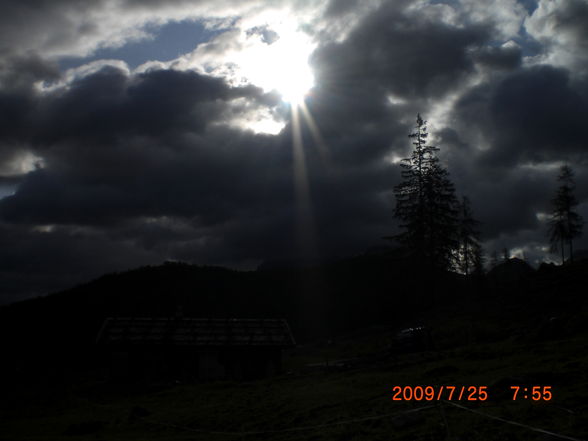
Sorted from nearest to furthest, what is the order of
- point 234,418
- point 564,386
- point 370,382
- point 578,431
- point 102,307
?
point 578,431 < point 564,386 < point 234,418 < point 370,382 < point 102,307

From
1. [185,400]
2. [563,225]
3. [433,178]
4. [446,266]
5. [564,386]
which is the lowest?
[185,400]

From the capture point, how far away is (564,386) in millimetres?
15609

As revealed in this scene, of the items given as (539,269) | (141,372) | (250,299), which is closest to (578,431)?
(141,372)

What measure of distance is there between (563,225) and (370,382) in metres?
56.9

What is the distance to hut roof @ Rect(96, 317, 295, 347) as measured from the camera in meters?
40.5

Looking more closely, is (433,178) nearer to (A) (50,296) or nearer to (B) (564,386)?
(B) (564,386)
